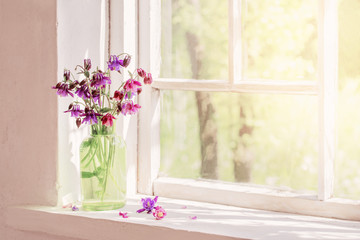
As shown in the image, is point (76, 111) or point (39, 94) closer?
point (76, 111)

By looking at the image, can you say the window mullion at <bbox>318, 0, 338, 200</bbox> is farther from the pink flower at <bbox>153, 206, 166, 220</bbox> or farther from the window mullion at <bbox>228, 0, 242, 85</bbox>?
the pink flower at <bbox>153, 206, 166, 220</bbox>

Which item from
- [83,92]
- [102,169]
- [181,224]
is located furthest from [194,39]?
[181,224]

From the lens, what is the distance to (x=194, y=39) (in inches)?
82.2

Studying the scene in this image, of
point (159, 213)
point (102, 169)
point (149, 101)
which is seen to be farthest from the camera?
point (149, 101)

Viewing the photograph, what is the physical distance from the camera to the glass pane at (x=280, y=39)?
189 centimetres

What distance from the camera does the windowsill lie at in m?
1.73

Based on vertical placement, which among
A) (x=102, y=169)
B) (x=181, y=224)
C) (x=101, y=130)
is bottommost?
(x=181, y=224)

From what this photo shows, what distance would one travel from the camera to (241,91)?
1979mm

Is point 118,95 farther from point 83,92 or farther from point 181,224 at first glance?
point 181,224

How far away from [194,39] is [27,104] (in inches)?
22.7

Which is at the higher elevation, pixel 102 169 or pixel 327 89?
pixel 327 89

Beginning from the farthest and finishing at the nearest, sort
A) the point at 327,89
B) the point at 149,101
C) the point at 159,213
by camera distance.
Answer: the point at 149,101
the point at 159,213
the point at 327,89

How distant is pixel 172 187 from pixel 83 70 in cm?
48

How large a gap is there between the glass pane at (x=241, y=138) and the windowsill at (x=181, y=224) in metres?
0.12
